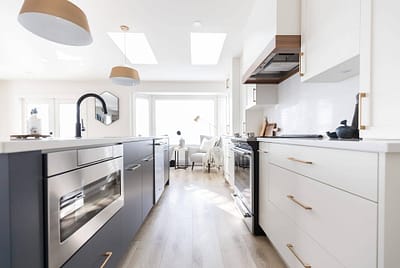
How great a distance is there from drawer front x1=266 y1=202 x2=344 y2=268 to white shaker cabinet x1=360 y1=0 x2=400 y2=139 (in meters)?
0.58

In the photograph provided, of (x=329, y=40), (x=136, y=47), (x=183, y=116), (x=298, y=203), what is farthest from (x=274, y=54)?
(x=183, y=116)

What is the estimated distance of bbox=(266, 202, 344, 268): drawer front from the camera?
1010 mm

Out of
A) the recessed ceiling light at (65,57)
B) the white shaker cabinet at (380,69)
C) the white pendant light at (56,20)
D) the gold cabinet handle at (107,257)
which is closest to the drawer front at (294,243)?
the white shaker cabinet at (380,69)

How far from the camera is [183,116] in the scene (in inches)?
273

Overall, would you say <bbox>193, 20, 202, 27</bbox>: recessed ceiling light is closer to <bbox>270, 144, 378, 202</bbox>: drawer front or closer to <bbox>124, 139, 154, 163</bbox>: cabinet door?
<bbox>124, 139, 154, 163</bbox>: cabinet door

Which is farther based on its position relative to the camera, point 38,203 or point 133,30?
point 133,30

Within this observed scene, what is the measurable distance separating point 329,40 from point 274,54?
0.62m

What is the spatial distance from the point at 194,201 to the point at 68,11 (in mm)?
2536

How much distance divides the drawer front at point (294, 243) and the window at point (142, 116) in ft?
17.6

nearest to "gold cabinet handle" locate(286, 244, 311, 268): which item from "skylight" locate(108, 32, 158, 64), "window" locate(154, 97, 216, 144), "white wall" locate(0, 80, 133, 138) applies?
"skylight" locate(108, 32, 158, 64)

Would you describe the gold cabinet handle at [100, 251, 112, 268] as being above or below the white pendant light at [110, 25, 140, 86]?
below

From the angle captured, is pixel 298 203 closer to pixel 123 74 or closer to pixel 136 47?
pixel 123 74

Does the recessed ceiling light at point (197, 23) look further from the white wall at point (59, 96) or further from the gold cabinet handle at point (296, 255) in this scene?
the white wall at point (59, 96)

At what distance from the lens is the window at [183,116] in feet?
22.6
